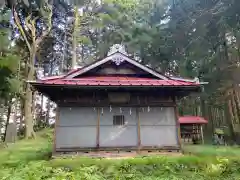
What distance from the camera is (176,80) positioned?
37.2ft

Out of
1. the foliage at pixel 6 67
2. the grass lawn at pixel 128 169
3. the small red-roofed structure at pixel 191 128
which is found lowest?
the grass lawn at pixel 128 169

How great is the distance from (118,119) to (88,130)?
1516mm

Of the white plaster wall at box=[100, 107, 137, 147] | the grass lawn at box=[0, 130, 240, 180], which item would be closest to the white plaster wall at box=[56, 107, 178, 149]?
the white plaster wall at box=[100, 107, 137, 147]

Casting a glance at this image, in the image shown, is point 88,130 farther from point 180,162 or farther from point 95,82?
point 180,162

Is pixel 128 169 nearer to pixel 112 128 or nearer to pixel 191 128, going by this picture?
pixel 112 128

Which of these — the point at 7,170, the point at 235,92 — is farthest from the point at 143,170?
the point at 235,92

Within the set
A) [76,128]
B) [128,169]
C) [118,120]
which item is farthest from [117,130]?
[128,169]

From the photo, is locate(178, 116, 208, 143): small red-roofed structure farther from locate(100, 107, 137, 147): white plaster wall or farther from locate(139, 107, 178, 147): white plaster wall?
locate(100, 107, 137, 147): white plaster wall

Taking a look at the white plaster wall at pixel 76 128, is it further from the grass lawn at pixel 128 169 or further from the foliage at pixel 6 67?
the foliage at pixel 6 67

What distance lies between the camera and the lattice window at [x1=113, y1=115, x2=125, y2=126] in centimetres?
1080

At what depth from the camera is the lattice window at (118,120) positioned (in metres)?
10.8

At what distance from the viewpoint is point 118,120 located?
35.6 feet

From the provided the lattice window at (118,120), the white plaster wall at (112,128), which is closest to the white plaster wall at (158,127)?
the white plaster wall at (112,128)

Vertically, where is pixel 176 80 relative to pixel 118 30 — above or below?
below
